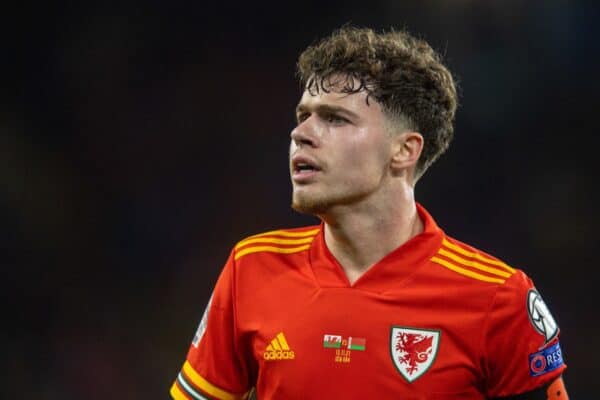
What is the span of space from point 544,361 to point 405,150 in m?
0.67

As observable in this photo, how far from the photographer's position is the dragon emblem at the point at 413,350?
6.66ft

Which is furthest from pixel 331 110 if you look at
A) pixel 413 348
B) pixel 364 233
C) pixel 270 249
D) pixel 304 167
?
pixel 413 348

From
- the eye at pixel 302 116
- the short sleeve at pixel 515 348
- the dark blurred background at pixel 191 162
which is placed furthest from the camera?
the dark blurred background at pixel 191 162

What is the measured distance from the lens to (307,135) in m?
2.16

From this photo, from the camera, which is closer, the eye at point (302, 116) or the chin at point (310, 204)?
the chin at point (310, 204)

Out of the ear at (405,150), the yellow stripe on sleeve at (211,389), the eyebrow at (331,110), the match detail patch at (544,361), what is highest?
the eyebrow at (331,110)

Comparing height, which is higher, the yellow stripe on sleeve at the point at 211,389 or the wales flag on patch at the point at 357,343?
the wales flag on patch at the point at 357,343

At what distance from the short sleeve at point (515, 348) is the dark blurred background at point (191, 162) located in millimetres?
2497

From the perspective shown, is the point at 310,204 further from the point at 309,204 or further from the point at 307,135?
the point at 307,135

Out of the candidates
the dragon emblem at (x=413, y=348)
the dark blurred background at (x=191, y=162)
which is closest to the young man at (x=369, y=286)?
the dragon emblem at (x=413, y=348)

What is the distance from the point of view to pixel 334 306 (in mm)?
2135

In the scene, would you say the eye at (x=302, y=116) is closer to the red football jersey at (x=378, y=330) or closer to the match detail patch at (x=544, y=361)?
the red football jersey at (x=378, y=330)

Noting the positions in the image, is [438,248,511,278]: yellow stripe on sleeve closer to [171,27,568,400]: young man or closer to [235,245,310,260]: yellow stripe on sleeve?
[171,27,568,400]: young man

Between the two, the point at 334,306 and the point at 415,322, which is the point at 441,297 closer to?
the point at 415,322
